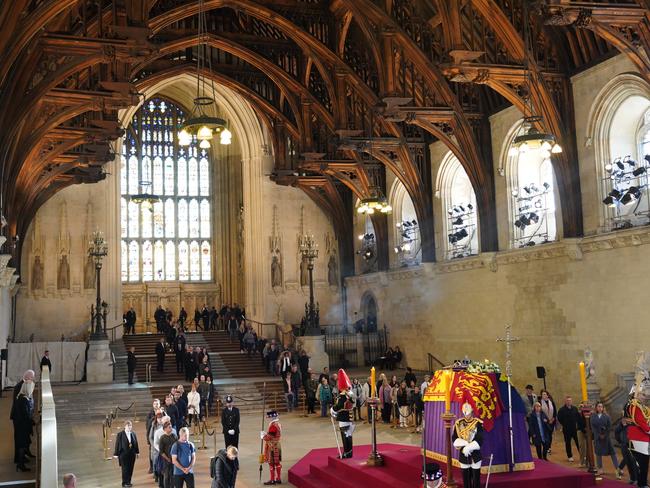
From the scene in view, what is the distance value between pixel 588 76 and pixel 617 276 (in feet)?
17.3

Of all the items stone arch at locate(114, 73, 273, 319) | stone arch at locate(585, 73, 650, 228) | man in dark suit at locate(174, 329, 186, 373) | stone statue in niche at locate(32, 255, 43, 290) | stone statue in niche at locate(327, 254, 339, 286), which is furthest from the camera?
stone statue in niche at locate(327, 254, 339, 286)

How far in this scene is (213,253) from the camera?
36656 millimetres

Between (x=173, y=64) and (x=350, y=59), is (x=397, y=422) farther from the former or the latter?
(x=173, y=64)

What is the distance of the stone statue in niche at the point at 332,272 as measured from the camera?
33.8 m

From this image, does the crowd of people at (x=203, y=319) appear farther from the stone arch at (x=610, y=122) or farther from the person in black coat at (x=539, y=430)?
the person in black coat at (x=539, y=430)

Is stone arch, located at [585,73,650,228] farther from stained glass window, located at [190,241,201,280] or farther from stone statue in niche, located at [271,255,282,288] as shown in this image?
stained glass window, located at [190,241,201,280]

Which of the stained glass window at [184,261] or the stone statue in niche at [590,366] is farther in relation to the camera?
the stained glass window at [184,261]

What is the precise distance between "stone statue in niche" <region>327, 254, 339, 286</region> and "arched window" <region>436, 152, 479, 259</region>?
895 cm

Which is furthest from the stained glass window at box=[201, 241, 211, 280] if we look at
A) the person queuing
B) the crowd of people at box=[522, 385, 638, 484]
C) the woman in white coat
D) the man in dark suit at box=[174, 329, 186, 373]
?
the person queuing

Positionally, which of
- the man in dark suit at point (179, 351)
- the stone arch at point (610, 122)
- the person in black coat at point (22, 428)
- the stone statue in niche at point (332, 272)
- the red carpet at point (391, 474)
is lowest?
the red carpet at point (391, 474)

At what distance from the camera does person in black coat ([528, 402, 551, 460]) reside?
13.6 m

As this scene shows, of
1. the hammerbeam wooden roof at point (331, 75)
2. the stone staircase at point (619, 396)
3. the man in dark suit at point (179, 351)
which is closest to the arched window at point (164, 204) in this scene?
the hammerbeam wooden roof at point (331, 75)

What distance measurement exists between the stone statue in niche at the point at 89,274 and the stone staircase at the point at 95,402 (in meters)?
8.39

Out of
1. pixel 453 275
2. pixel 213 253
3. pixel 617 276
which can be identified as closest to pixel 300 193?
pixel 213 253
